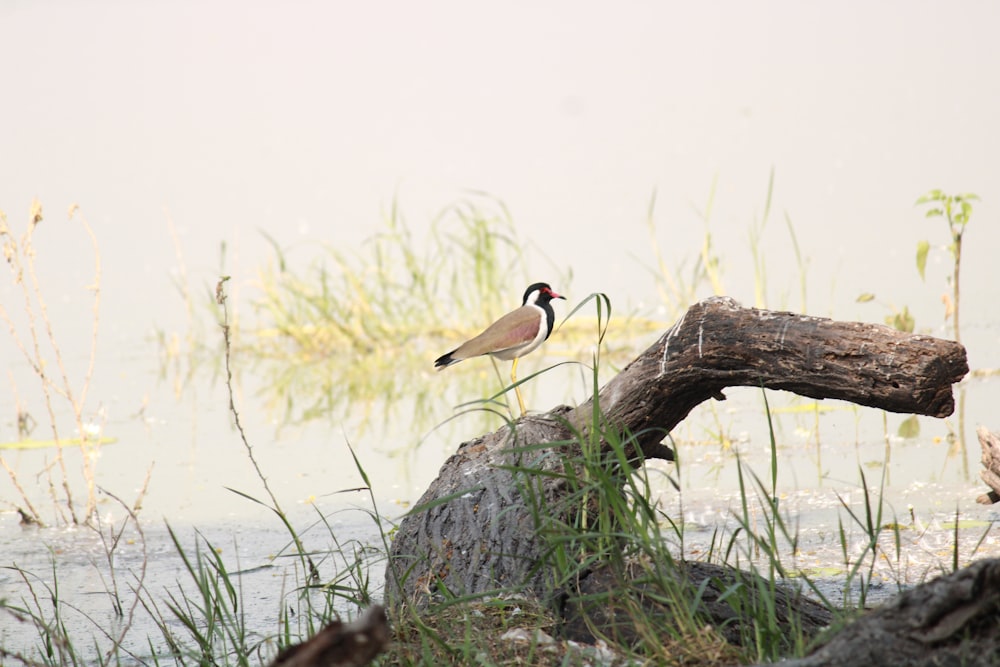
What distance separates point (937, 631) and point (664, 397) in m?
1.52

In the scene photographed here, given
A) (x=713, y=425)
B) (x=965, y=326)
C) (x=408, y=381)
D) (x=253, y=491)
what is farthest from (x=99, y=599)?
(x=965, y=326)

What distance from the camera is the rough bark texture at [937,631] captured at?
1896mm

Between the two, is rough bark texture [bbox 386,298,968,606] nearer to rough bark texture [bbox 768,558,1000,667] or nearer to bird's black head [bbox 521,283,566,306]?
rough bark texture [bbox 768,558,1000,667]

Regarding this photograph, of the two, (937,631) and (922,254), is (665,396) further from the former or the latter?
(922,254)

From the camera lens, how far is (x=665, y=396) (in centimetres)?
338

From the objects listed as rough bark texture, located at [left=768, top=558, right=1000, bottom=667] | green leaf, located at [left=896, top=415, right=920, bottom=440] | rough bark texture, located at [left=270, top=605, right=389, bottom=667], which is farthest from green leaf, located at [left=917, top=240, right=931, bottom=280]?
rough bark texture, located at [left=270, top=605, right=389, bottom=667]

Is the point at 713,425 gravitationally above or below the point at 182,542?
above

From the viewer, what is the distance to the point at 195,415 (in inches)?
296

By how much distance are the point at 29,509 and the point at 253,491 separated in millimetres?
1009

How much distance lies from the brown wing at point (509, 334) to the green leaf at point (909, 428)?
233 cm

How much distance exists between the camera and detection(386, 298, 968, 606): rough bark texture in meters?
2.93

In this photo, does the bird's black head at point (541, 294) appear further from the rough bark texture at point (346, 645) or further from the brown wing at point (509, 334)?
the rough bark texture at point (346, 645)

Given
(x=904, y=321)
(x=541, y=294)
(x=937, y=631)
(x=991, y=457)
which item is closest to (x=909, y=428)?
(x=904, y=321)

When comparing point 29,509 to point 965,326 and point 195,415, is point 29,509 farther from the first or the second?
point 965,326
